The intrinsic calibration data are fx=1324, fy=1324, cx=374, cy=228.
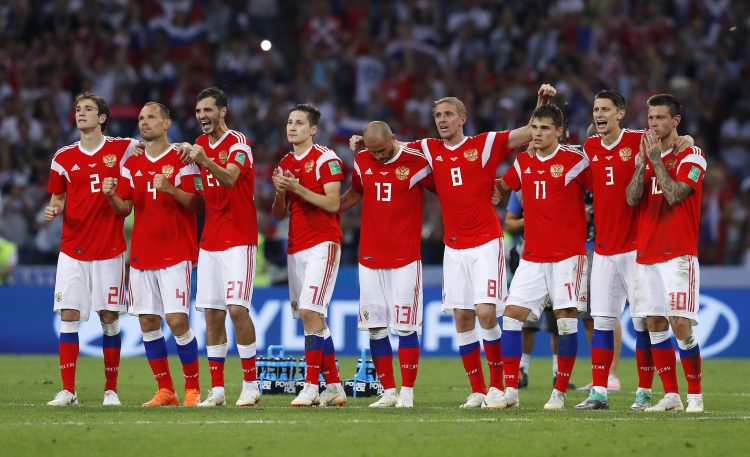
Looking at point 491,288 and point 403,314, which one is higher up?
point 491,288

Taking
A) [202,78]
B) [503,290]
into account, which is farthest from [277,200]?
[202,78]

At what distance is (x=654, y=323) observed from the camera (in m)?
12.0

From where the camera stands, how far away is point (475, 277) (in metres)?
12.1

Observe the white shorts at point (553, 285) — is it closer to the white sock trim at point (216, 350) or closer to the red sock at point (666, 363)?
the red sock at point (666, 363)

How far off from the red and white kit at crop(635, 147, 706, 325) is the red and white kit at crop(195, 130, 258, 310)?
3571 mm

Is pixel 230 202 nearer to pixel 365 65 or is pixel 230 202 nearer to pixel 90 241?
pixel 90 241

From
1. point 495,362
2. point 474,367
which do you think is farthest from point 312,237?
point 495,362

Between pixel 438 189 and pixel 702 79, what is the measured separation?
14.7 meters

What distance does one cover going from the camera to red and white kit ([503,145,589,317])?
1209 cm

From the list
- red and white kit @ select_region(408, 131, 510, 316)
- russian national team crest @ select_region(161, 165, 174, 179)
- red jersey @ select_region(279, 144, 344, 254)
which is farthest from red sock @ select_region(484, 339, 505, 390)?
russian national team crest @ select_region(161, 165, 174, 179)

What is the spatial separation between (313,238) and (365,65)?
14076 millimetres

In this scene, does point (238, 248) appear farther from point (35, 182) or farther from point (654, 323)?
point (35, 182)

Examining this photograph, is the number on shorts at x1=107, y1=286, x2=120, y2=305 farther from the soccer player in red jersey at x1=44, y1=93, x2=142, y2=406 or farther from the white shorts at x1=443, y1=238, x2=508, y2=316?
the white shorts at x1=443, y1=238, x2=508, y2=316

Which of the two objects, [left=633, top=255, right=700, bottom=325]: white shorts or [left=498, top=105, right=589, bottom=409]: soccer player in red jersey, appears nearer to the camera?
[left=633, top=255, right=700, bottom=325]: white shorts
